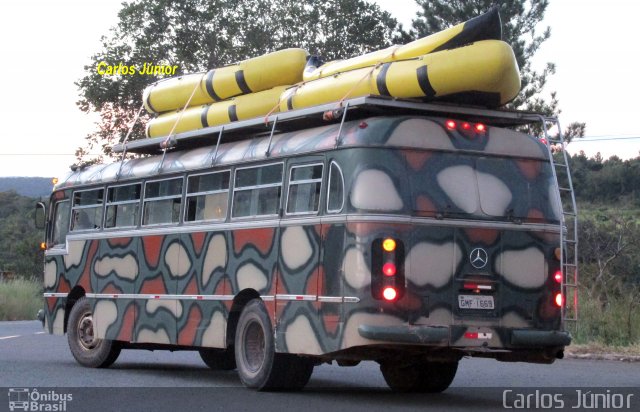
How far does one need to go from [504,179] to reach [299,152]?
213 centimetres

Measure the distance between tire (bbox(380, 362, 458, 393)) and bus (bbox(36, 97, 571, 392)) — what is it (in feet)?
0.05

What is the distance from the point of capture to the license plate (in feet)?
39.1

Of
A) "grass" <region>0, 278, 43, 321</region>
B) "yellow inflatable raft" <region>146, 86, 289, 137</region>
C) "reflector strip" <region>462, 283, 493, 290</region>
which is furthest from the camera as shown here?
"grass" <region>0, 278, 43, 321</region>

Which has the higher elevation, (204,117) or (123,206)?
(204,117)

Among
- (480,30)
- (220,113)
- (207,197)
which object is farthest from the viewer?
(220,113)

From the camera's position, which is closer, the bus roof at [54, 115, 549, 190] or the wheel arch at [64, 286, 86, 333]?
the bus roof at [54, 115, 549, 190]

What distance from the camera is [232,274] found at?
45.1ft

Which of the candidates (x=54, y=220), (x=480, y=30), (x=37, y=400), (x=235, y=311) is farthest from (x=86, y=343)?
(x=480, y=30)

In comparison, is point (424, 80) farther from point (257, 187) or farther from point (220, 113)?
point (220, 113)

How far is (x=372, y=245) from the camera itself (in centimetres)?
1156

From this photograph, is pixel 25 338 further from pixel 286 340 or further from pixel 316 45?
pixel 316 45

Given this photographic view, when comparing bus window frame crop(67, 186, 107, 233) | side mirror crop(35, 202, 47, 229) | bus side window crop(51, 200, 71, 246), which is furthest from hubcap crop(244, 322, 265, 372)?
side mirror crop(35, 202, 47, 229)

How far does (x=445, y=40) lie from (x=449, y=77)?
0.67m

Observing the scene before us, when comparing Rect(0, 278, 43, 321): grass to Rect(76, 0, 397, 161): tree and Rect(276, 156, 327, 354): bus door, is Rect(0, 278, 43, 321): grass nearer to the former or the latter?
Rect(76, 0, 397, 161): tree
